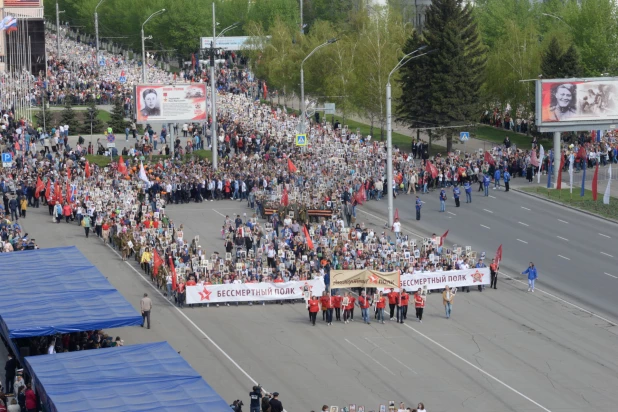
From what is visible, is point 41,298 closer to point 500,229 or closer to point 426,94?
point 500,229

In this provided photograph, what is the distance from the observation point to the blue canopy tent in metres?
33.3

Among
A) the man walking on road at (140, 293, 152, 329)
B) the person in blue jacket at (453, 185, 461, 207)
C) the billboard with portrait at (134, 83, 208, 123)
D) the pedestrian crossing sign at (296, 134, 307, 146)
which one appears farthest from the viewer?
the billboard with portrait at (134, 83, 208, 123)

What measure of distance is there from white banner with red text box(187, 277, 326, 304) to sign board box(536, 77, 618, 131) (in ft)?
86.7

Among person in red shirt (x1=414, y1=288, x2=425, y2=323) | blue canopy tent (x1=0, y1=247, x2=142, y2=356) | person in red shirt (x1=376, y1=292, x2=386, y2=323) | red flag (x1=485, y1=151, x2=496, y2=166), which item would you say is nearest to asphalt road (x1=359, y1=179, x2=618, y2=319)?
red flag (x1=485, y1=151, x2=496, y2=166)

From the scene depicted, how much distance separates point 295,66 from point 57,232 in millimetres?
40612

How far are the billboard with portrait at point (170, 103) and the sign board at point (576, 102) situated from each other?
19029mm

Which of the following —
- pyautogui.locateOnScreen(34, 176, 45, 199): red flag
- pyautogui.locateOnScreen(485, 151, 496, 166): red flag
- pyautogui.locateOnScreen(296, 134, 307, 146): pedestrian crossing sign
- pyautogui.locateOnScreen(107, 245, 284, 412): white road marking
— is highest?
pyautogui.locateOnScreen(296, 134, 307, 146): pedestrian crossing sign

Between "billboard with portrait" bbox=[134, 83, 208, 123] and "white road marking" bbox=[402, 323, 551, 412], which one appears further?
"billboard with portrait" bbox=[134, 83, 208, 123]

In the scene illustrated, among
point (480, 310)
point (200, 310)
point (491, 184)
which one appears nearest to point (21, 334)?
point (200, 310)

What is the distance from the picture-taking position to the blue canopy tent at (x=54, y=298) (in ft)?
109

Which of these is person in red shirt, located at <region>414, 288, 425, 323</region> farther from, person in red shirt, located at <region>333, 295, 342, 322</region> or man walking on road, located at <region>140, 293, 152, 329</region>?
man walking on road, located at <region>140, 293, 152, 329</region>

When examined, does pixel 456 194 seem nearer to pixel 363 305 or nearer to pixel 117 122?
pixel 363 305

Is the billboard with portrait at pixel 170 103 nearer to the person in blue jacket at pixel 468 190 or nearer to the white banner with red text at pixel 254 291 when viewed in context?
the person in blue jacket at pixel 468 190

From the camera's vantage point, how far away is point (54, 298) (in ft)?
117
